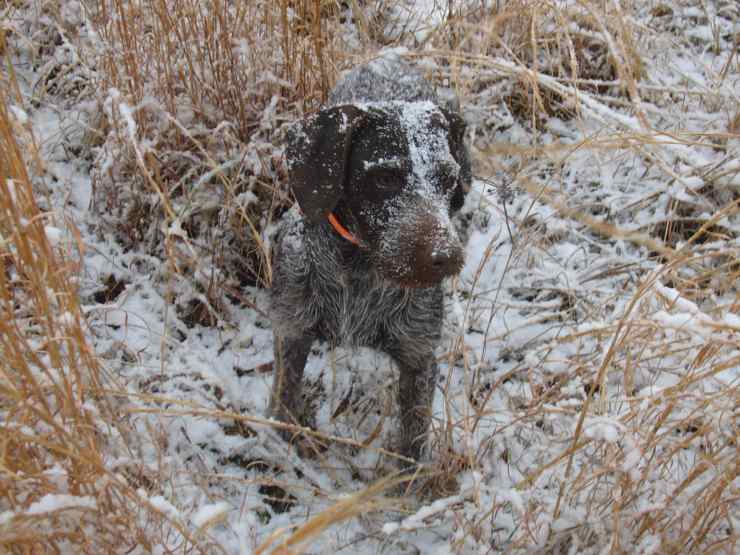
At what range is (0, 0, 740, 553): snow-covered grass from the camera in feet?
6.34

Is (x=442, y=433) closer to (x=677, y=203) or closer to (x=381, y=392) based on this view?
(x=381, y=392)

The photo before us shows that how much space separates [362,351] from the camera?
3.29 metres

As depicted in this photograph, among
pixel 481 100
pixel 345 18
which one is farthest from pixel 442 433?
pixel 345 18

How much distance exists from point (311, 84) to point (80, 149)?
4.04ft

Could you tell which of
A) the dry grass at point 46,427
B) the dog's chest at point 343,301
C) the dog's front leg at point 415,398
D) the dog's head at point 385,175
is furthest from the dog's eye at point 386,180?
the dry grass at point 46,427

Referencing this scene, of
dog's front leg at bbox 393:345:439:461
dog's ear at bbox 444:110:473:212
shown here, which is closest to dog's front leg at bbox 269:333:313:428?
dog's front leg at bbox 393:345:439:461

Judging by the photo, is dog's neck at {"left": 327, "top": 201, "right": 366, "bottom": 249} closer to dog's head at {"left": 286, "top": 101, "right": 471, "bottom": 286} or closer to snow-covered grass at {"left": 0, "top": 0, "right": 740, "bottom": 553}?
dog's head at {"left": 286, "top": 101, "right": 471, "bottom": 286}

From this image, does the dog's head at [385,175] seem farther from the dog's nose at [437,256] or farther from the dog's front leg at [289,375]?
the dog's front leg at [289,375]

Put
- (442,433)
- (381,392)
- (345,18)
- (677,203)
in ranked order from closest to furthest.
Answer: (442,433)
(381,392)
(677,203)
(345,18)

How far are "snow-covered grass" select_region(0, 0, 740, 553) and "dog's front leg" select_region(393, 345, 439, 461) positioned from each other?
97 millimetres

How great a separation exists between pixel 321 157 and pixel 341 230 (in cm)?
25

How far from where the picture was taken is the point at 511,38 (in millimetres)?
4152

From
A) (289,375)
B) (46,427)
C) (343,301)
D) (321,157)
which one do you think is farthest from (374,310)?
(46,427)

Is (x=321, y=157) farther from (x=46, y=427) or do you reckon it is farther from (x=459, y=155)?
(x=46, y=427)
